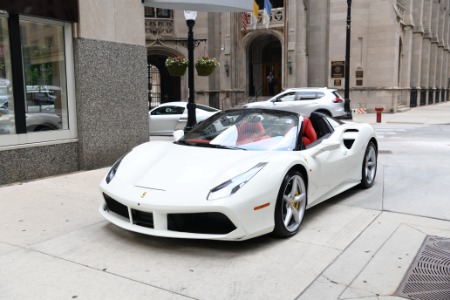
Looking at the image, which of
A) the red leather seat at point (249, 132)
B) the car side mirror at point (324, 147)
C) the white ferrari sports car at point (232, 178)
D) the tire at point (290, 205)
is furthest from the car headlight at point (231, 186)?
the car side mirror at point (324, 147)

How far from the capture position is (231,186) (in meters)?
4.10

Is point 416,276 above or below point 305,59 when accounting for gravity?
below

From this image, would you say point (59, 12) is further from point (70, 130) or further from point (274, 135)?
point (274, 135)

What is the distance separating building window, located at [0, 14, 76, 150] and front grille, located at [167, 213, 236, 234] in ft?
13.5

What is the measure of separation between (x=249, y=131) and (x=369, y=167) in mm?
2520

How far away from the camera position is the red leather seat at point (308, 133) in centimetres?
545

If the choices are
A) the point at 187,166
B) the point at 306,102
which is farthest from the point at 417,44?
the point at 187,166

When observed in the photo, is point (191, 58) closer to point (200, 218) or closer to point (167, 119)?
point (167, 119)

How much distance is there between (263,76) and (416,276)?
96.4ft

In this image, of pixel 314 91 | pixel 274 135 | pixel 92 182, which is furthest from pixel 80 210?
pixel 314 91

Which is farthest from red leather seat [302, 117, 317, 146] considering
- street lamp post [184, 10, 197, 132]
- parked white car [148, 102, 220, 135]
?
parked white car [148, 102, 220, 135]

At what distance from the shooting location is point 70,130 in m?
8.01

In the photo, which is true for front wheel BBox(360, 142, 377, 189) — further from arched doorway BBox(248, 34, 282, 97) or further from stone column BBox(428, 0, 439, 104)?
stone column BBox(428, 0, 439, 104)

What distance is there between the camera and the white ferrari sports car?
402 cm
